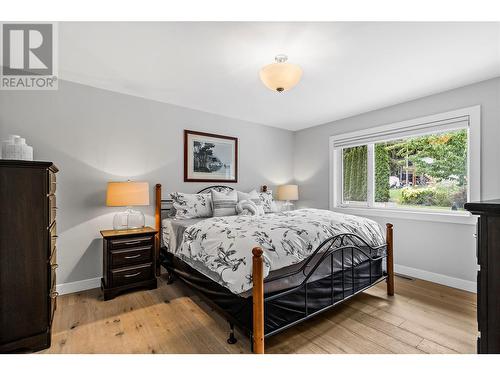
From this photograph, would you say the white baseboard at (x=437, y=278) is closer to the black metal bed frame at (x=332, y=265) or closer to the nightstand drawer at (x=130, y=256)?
the black metal bed frame at (x=332, y=265)

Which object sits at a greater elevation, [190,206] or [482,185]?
[482,185]

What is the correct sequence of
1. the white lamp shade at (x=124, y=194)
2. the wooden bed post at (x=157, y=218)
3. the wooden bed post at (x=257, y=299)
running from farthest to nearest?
the wooden bed post at (x=157, y=218) → the white lamp shade at (x=124, y=194) → the wooden bed post at (x=257, y=299)

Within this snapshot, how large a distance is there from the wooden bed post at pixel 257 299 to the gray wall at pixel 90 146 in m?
2.26

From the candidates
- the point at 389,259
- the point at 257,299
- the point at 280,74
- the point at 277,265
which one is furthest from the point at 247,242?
the point at 389,259

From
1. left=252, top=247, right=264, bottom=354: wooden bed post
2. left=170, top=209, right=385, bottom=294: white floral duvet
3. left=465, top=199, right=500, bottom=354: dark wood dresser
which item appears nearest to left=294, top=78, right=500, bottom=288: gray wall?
left=170, top=209, right=385, bottom=294: white floral duvet

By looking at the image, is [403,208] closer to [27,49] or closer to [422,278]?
[422,278]

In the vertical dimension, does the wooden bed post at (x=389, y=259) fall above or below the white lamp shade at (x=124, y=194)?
below

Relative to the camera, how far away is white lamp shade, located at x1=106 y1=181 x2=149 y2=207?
272 centimetres

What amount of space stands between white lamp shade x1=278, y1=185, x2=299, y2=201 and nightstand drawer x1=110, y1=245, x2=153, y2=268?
2533 millimetres

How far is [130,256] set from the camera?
8.98ft

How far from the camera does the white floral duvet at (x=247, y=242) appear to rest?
1.73 m

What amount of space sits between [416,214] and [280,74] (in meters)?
2.76

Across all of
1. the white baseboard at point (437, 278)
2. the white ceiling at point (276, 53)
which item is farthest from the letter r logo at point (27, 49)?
the white baseboard at point (437, 278)
